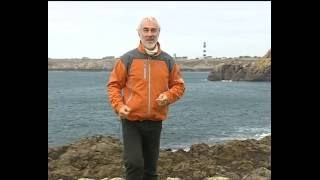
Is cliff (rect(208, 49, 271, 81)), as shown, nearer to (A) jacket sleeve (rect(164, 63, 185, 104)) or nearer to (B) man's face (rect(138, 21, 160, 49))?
(A) jacket sleeve (rect(164, 63, 185, 104))

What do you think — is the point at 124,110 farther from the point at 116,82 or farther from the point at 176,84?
the point at 176,84

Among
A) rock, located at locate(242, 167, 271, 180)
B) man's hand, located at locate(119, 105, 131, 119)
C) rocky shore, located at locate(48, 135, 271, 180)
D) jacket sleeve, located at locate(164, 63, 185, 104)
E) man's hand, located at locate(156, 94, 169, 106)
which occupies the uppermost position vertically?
jacket sleeve, located at locate(164, 63, 185, 104)

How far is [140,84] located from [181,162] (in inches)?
272

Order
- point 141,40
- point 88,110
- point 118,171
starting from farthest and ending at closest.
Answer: point 88,110 < point 118,171 < point 141,40

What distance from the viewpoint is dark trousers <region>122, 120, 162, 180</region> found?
5.48 meters

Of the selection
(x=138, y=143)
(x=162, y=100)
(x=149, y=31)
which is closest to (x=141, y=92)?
(x=162, y=100)

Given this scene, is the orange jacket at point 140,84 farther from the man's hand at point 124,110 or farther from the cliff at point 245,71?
the cliff at point 245,71

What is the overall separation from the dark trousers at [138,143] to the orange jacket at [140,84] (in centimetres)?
11

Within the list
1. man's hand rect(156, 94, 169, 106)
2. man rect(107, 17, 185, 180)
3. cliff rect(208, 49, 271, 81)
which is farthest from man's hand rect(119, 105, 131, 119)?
cliff rect(208, 49, 271, 81)
